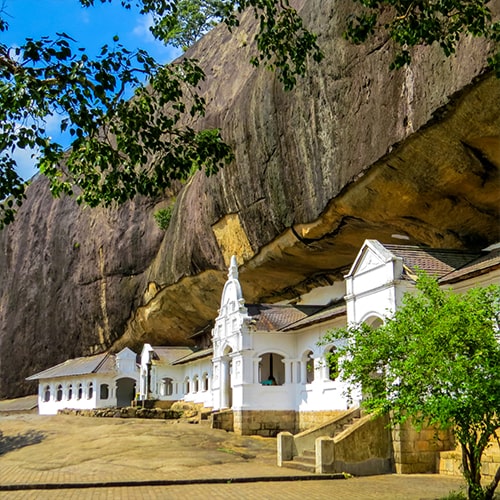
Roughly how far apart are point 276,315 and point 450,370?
18.2 metres

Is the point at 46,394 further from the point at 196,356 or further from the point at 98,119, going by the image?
the point at 98,119

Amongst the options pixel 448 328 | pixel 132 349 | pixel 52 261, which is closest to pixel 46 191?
pixel 52 261

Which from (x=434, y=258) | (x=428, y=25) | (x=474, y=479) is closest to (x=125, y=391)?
(x=434, y=258)

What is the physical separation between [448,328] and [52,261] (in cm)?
4552

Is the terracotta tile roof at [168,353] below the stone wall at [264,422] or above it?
above

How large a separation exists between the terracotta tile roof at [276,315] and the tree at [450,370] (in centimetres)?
1603

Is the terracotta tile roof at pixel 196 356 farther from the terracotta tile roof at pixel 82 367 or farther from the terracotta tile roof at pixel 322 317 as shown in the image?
the terracotta tile roof at pixel 322 317

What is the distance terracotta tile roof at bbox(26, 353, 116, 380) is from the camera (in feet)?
147

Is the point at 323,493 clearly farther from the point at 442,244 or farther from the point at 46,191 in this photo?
the point at 46,191

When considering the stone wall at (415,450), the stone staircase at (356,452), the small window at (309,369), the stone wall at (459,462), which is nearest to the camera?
the stone wall at (459,462)

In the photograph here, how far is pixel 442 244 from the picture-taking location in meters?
22.7

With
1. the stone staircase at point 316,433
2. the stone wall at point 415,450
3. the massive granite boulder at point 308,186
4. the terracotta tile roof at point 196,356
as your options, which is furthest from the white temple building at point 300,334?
the stone wall at point 415,450

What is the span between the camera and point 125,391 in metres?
49.0

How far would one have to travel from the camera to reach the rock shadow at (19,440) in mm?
24853
